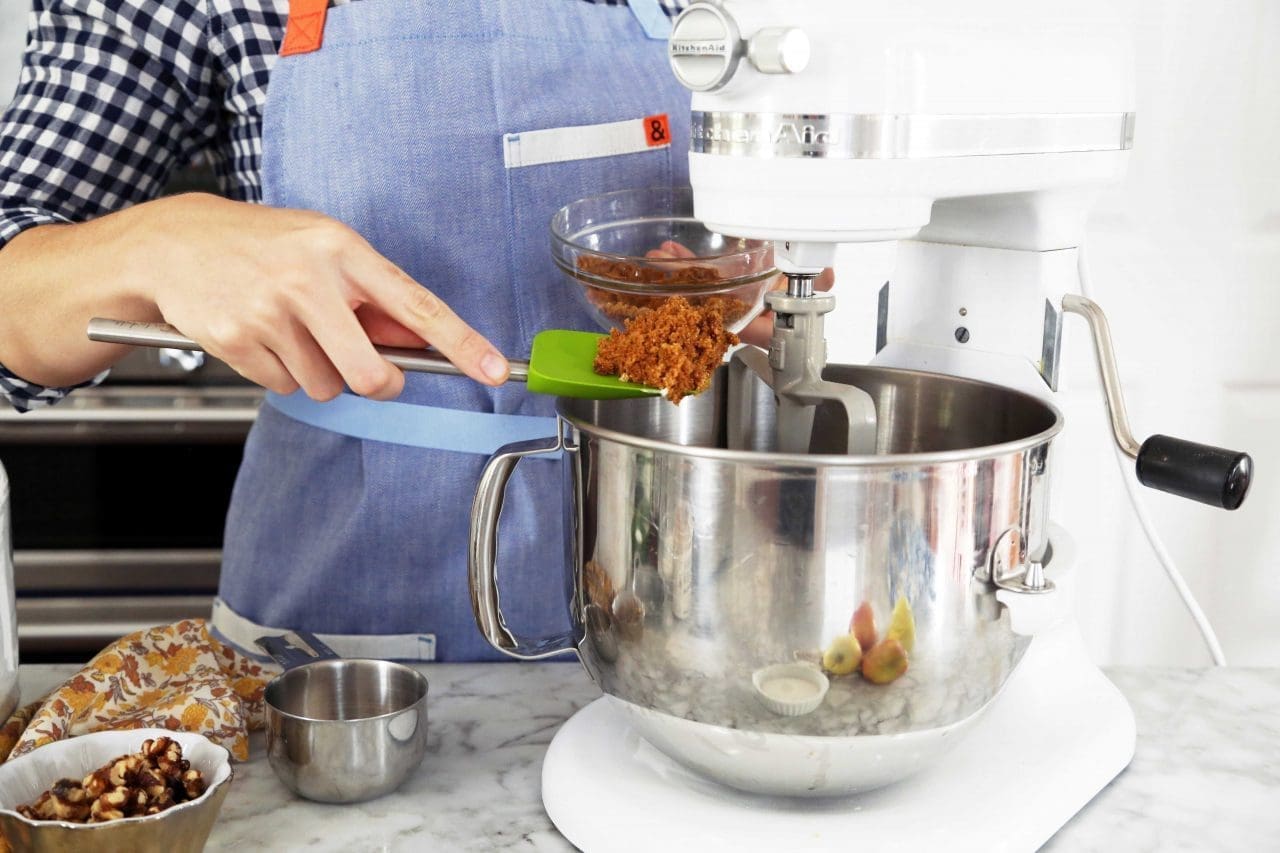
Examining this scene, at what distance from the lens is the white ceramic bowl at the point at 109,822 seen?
0.54 m

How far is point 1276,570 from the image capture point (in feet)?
5.75

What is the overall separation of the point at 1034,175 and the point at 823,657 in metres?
0.27

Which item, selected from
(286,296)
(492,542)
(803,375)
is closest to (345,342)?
(286,296)

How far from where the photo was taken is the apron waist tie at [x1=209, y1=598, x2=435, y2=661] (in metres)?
0.97

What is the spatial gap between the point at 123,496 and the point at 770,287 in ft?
3.73

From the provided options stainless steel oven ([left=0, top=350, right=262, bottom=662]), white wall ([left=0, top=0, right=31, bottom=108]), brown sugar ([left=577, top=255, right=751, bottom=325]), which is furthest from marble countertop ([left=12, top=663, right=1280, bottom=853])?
white wall ([left=0, top=0, right=31, bottom=108])

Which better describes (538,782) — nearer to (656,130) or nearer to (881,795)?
(881,795)

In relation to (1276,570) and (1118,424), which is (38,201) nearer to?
(1118,424)

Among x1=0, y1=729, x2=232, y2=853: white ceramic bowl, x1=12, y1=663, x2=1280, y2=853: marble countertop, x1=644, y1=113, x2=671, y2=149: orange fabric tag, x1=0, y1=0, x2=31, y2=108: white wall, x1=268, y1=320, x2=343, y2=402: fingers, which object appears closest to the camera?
x1=0, y1=729, x2=232, y2=853: white ceramic bowl

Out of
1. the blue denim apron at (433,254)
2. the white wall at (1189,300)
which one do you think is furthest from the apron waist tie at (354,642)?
the white wall at (1189,300)

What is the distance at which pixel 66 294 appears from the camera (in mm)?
843

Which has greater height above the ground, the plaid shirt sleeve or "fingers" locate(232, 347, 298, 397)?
the plaid shirt sleeve

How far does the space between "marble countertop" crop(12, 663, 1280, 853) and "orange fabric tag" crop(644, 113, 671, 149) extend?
1.41 feet

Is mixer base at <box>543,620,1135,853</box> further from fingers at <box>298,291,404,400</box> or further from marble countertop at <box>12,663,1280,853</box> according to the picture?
fingers at <box>298,291,404,400</box>
